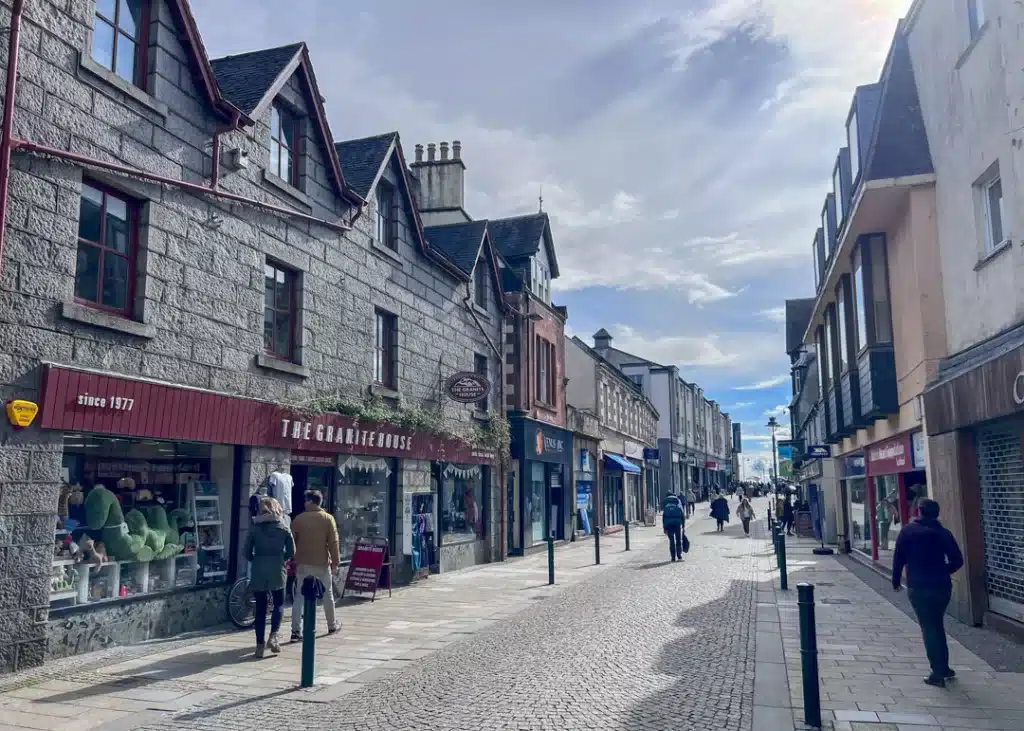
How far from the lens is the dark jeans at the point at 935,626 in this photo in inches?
297

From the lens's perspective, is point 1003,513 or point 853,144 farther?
point 853,144

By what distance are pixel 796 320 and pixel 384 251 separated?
32.3 meters

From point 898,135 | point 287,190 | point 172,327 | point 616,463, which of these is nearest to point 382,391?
point 287,190

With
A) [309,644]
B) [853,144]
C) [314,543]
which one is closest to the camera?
[309,644]

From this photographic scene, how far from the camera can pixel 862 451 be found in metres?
19.4

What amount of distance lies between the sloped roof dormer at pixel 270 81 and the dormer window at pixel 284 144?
38cm

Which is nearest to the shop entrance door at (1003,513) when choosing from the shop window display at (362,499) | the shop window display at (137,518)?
the shop window display at (362,499)

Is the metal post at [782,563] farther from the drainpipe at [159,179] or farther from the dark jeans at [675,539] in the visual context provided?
the drainpipe at [159,179]

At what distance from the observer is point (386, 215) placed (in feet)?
53.8

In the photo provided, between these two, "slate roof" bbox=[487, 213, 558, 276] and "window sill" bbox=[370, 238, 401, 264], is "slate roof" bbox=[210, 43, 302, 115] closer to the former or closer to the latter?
"window sill" bbox=[370, 238, 401, 264]

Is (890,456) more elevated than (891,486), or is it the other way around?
(890,456)

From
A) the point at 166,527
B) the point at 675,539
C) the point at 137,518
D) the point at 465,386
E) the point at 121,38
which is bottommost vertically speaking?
the point at 675,539

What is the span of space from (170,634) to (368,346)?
20.6 feet

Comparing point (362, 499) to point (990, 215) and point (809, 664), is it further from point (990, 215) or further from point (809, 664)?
point (990, 215)
